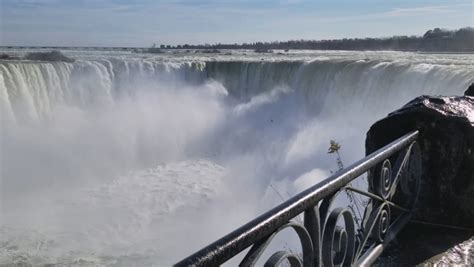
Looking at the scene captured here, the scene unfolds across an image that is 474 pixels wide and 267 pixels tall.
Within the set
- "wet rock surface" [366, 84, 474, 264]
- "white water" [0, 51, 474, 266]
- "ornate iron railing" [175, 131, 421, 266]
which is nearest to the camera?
"ornate iron railing" [175, 131, 421, 266]

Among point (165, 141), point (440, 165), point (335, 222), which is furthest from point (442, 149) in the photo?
point (165, 141)

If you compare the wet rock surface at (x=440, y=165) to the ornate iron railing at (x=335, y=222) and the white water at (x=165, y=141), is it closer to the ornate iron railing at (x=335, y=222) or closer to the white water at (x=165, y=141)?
the ornate iron railing at (x=335, y=222)

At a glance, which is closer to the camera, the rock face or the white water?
the rock face

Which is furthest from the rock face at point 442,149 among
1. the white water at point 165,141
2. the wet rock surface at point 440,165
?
the white water at point 165,141

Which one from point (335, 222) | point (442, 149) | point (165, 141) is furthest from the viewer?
point (165, 141)

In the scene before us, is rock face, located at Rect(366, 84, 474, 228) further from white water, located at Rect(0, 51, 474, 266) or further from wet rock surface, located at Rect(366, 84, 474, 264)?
white water, located at Rect(0, 51, 474, 266)

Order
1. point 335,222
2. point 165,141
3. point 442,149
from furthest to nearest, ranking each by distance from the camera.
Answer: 1. point 165,141
2. point 442,149
3. point 335,222

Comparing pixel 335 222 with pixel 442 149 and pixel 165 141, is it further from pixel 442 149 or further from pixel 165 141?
pixel 165 141

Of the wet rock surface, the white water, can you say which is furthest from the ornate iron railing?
the white water
